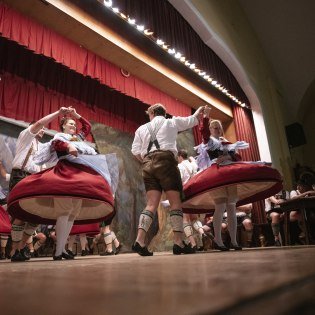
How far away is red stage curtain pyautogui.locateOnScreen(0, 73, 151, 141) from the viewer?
537cm

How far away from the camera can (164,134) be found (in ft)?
9.81

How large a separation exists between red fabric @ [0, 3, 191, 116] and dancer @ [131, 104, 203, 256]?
2561 millimetres

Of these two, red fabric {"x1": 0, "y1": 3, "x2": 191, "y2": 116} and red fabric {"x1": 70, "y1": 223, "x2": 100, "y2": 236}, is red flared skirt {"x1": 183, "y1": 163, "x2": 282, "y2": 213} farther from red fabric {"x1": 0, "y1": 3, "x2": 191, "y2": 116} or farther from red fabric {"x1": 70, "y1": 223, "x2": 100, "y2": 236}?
red fabric {"x1": 0, "y1": 3, "x2": 191, "y2": 116}

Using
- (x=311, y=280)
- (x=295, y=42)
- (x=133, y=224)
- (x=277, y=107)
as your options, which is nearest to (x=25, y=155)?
(x=311, y=280)

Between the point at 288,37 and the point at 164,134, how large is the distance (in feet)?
25.0

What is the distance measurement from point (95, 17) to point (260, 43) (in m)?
5.98

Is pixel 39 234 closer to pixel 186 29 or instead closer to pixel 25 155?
pixel 25 155

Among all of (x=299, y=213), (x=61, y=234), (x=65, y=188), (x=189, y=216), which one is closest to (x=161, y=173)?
(x=65, y=188)

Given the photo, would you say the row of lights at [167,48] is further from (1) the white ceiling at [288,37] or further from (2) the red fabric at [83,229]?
(2) the red fabric at [83,229]

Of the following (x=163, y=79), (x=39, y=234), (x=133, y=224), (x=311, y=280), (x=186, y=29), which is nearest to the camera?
(x=311, y=280)

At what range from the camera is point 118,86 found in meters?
6.06

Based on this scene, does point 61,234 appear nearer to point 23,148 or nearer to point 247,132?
point 23,148

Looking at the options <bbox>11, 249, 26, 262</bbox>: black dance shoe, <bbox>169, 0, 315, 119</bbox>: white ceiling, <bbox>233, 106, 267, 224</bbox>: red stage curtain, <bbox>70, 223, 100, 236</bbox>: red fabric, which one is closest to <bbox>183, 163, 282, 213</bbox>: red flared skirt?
<bbox>70, 223, 100, 236</bbox>: red fabric

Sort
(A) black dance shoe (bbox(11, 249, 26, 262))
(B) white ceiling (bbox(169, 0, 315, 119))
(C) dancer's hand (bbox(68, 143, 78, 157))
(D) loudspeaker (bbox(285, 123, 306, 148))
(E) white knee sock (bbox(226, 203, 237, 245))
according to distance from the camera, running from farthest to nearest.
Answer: (D) loudspeaker (bbox(285, 123, 306, 148)), (B) white ceiling (bbox(169, 0, 315, 119)), (E) white knee sock (bbox(226, 203, 237, 245)), (A) black dance shoe (bbox(11, 249, 26, 262)), (C) dancer's hand (bbox(68, 143, 78, 157))
